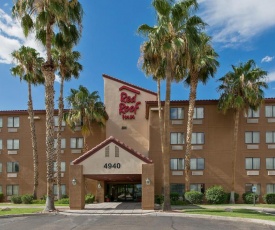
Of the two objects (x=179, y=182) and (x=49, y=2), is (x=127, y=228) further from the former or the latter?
(x=179, y=182)

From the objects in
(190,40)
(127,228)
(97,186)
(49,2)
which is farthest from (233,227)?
(97,186)

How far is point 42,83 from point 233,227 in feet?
92.6

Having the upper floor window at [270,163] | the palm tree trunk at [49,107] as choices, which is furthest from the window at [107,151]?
the upper floor window at [270,163]

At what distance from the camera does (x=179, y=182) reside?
1572 inches

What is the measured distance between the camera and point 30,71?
134ft

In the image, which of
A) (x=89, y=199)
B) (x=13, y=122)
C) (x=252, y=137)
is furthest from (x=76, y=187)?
(x=252, y=137)

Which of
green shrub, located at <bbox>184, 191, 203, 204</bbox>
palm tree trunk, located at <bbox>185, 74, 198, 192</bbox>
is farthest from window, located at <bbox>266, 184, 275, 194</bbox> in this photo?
palm tree trunk, located at <bbox>185, 74, 198, 192</bbox>

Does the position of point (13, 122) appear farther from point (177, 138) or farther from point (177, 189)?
point (177, 189)

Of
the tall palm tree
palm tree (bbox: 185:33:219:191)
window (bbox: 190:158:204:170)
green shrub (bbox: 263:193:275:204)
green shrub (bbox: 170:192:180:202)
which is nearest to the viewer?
the tall palm tree

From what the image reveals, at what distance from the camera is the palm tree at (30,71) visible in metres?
40.2

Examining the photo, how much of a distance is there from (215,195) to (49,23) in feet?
69.0

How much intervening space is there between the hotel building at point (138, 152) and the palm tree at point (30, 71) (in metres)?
3.08

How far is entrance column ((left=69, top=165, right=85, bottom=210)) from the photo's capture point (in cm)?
2961

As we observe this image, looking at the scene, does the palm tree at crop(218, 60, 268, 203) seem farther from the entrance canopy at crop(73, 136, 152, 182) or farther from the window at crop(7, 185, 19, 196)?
the window at crop(7, 185, 19, 196)
